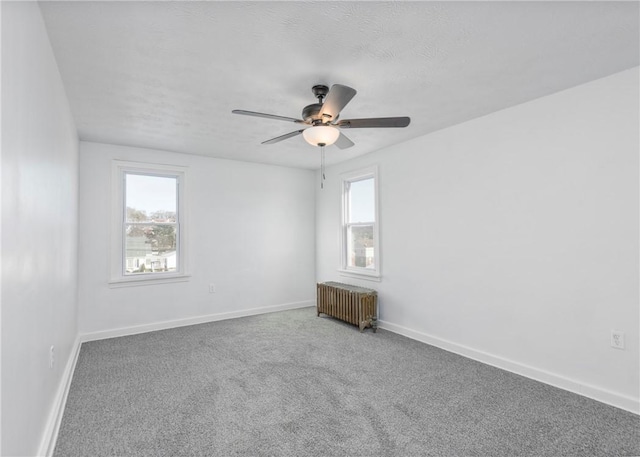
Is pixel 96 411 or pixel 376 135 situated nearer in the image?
pixel 96 411

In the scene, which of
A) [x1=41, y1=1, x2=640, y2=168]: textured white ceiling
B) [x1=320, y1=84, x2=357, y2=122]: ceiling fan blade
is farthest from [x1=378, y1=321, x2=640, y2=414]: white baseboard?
[x1=320, y1=84, x2=357, y2=122]: ceiling fan blade

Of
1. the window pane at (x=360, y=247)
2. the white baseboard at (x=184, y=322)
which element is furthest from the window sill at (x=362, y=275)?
the white baseboard at (x=184, y=322)

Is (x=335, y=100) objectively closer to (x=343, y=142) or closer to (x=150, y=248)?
(x=343, y=142)

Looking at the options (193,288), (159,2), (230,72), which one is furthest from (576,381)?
(193,288)

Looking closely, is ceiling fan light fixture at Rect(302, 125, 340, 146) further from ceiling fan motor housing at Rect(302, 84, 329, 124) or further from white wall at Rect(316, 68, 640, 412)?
white wall at Rect(316, 68, 640, 412)

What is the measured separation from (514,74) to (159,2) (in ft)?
7.86

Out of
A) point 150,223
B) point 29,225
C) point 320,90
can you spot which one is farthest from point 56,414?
point 320,90

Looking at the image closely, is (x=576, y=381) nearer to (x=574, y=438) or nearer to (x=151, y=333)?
(x=574, y=438)

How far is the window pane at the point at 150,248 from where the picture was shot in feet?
14.6

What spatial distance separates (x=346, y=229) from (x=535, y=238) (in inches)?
110

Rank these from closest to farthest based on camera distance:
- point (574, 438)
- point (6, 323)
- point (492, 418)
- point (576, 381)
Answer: point (6, 323) < point (574, 438) < point (492, 418) < point (576, 381)

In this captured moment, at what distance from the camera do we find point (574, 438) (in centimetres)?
212

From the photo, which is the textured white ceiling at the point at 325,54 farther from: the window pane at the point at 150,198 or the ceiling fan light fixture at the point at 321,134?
the window pane at the point at 150,198

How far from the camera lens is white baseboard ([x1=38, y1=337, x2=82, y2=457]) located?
A: 75.3 inches
